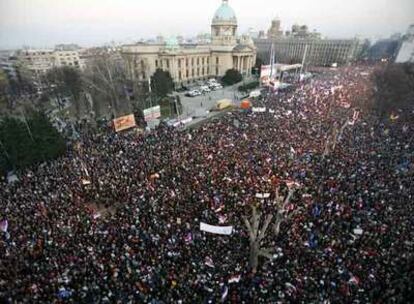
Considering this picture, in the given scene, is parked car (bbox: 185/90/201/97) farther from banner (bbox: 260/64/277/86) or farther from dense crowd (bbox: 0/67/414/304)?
dense crowd (bbox: 0/67/414/304)

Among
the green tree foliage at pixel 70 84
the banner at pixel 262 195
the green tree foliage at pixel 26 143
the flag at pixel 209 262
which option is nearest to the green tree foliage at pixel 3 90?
the green tree foliage at pixel 70 84

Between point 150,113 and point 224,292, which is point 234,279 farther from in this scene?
point 150,113

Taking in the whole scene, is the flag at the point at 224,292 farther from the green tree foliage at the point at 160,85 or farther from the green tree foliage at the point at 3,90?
the green tree foliage at the point at 3,90

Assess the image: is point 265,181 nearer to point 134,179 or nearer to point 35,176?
point 134,179

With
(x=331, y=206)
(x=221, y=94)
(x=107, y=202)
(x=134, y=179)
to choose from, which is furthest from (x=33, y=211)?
(x=221, y=94)

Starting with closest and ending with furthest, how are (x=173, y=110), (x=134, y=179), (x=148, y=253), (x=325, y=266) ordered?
(x=325, y=266) < (x=148, y=253) < (x=134, y=179) < (x=173, y=110)

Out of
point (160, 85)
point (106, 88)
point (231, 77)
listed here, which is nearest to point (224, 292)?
point (106, 88)
